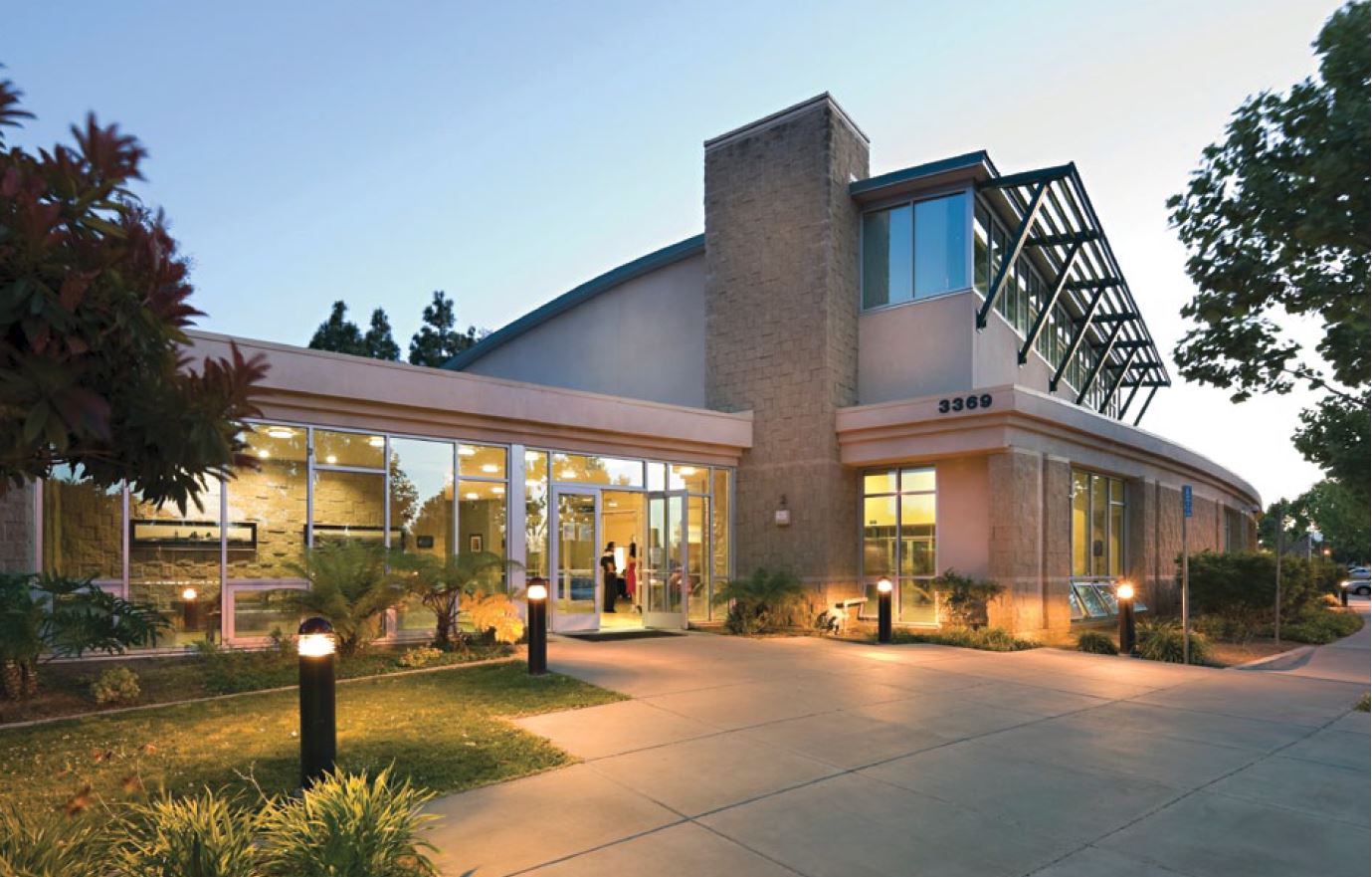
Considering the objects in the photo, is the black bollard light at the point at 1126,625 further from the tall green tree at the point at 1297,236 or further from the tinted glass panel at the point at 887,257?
the tinted glass panel at the point at 887,257

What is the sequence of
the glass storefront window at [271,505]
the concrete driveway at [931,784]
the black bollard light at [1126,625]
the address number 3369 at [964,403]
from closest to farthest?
1. the concrete driveway at [931,784]
2. the glass storefront window at [271,505]
3. the black bollard light at [1126,625]
4. the address number 3369 at [964,403]

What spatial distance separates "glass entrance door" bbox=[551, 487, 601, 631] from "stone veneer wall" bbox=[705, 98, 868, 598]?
368cm

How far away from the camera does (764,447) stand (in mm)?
17781

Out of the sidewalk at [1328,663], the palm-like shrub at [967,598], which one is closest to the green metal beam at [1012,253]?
the palm-like shrub at [967,598]

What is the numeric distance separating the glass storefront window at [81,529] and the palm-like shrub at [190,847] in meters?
7.80

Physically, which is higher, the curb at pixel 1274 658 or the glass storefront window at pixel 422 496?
the glass storefront window at pixel 422 496

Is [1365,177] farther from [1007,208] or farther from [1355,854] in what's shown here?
[1007,208]

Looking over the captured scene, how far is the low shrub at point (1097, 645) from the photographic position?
1307 cm

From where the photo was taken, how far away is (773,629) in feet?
50.7

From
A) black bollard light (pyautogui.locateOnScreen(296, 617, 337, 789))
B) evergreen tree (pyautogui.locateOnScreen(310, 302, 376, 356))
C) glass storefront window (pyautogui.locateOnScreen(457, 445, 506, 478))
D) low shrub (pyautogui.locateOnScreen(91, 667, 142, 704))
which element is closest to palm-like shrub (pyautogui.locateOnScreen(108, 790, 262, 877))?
black bollard light (pyautogui.locateOnScreen(296, 617, 337, 789))

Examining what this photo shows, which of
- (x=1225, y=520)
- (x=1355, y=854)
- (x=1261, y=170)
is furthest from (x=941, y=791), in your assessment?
(x=1225, y=520)

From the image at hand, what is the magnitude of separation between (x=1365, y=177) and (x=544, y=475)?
460 inches

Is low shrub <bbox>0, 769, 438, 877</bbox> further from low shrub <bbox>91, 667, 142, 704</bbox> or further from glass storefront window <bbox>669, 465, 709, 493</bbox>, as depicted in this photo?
glass storefront window <bbox>669, 465, 709, 493</bbox>

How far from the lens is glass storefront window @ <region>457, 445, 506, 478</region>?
14.1m
